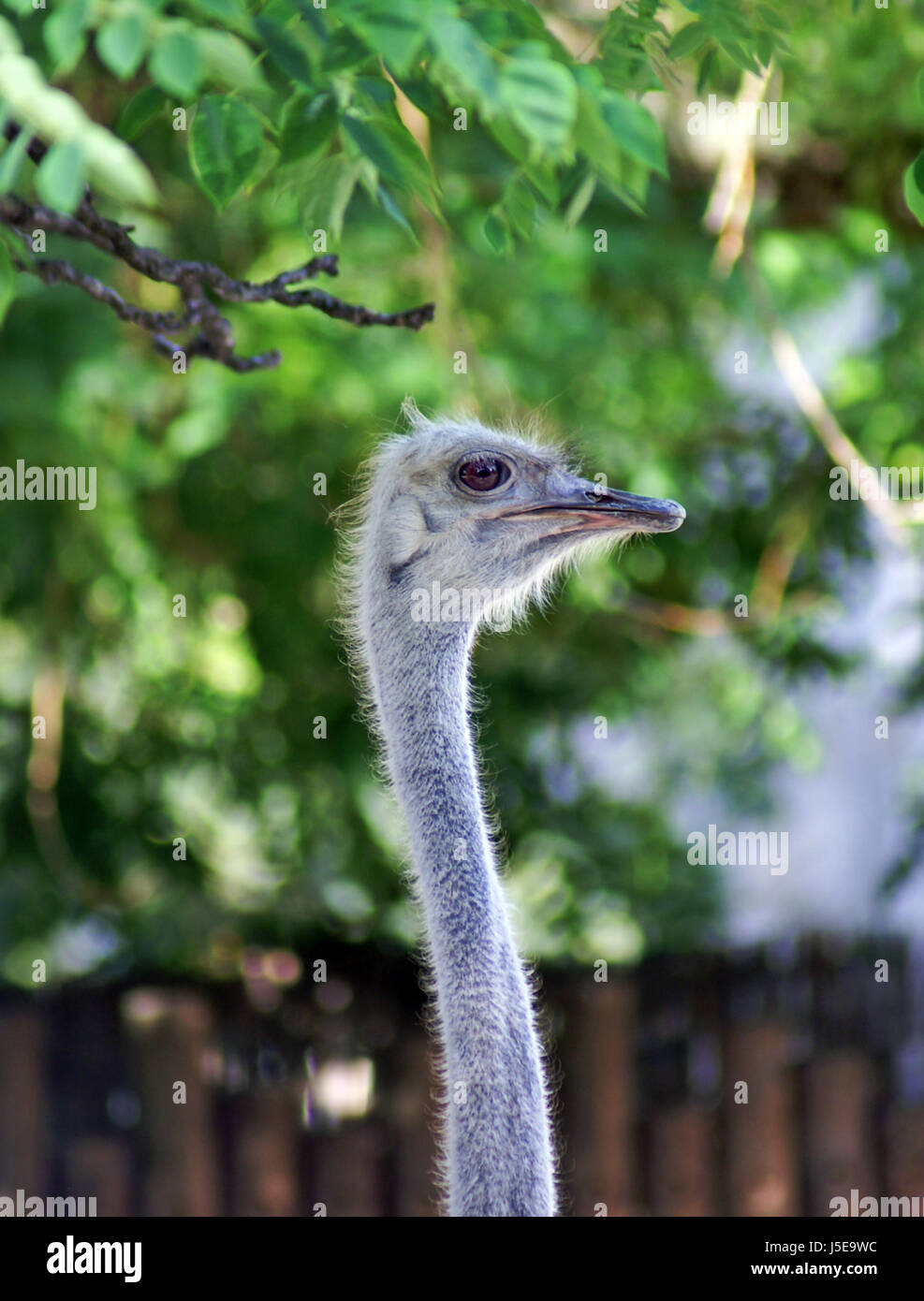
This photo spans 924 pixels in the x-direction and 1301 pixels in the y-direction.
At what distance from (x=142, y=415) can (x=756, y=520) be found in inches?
92.5

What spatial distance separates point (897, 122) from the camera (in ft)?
19.0

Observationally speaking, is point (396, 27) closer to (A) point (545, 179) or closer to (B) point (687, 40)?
(A) point (545, 179)

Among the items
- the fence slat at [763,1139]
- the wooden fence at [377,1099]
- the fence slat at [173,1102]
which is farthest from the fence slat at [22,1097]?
the fence slat at [763,1139]

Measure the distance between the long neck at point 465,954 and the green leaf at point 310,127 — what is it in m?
0.86

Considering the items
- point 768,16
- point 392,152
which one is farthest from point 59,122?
point 768,16

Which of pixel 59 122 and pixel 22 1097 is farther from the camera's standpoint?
pixel 22 1097

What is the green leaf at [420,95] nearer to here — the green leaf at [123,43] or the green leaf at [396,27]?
the green leaf at [396,27]

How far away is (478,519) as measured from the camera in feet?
8.76

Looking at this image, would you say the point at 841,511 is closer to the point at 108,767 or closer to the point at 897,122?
the point at 897,122

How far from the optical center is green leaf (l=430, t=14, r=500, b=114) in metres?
1.62

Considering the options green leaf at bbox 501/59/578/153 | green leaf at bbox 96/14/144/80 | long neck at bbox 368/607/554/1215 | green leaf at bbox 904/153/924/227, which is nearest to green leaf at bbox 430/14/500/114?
green leaf at bbox 501/59/578/153

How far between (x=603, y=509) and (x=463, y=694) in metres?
0.39
